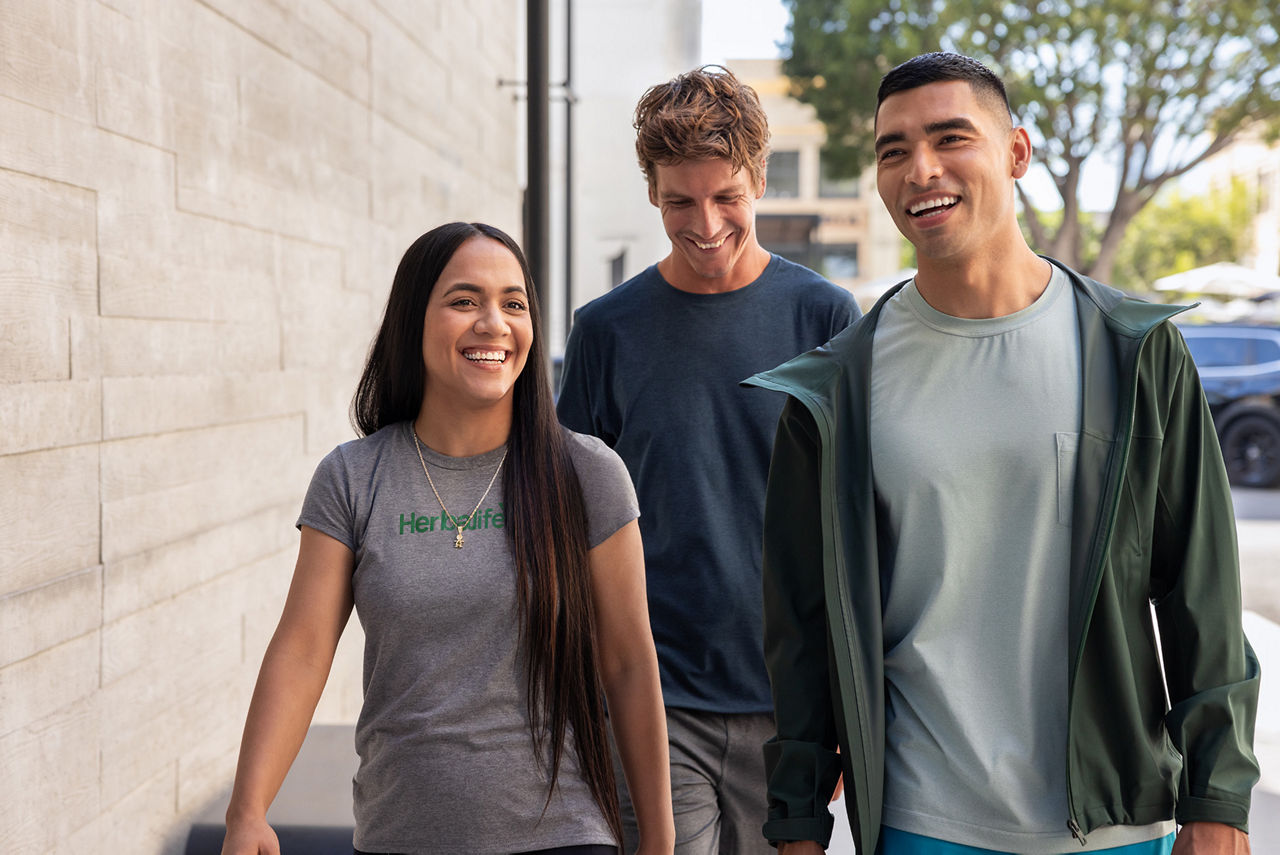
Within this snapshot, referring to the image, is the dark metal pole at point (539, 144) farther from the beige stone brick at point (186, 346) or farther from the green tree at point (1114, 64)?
the green tree at point (1114, 64)

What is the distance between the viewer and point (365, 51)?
16.5 ft

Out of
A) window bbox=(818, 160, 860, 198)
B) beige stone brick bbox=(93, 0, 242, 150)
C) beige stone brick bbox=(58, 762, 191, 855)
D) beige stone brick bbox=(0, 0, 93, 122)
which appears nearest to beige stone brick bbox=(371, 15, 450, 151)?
beige stone brick bbox=(93, 0, 242, 150)

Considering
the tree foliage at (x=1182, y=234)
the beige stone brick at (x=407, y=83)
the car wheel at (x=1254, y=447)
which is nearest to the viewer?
the beige stone brick at (x=407, y=83)

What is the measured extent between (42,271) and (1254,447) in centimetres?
A: 1502

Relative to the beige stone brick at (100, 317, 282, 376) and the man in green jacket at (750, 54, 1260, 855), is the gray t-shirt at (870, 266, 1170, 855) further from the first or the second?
the beige stone brick at (100, 317, 282, 376)

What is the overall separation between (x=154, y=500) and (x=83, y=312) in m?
0.57

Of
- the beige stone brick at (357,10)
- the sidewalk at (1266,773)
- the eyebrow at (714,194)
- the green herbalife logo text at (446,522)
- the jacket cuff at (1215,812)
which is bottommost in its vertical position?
the sidewalk at (1266,773)

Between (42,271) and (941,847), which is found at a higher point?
(42,271)

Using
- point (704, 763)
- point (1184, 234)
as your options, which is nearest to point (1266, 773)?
point (704, 763)

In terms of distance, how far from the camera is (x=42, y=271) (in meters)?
2.72

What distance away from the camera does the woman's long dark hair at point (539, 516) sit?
6.54 ft

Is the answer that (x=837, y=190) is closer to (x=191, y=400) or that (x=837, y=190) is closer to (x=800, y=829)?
(x=191, y=400)

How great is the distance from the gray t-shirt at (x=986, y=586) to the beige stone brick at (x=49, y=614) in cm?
181

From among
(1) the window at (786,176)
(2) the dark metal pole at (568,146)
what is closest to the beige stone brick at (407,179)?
(2) the dark metal pole at (568,146)
